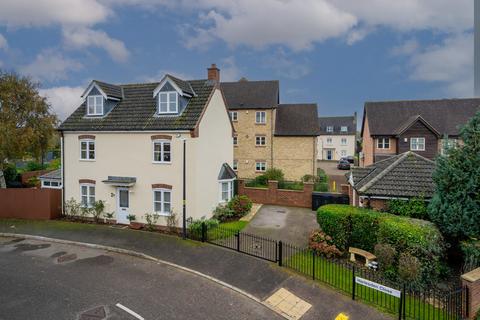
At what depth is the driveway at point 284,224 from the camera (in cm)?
1678

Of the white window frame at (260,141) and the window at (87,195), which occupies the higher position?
the white window frame at (260,141)

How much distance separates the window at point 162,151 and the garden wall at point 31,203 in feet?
25.8

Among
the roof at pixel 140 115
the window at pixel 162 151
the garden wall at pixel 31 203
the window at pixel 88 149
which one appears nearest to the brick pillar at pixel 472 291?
the roof at pixel 140 115

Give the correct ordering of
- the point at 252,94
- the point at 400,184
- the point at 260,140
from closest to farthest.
A: the point at 400,184 < the point at 260,140 < the point at 252,94

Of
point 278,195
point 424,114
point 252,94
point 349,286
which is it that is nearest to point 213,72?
point 278,195

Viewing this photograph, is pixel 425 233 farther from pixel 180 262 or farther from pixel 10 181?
pixel 10 181

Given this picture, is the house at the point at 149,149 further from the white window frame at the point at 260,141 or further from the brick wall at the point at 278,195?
the white window frame at the point at 260,141

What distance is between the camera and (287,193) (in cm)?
2458

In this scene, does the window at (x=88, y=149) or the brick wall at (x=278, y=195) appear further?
the brick wall at (x=278, y=195)

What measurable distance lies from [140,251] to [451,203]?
45.2 ft

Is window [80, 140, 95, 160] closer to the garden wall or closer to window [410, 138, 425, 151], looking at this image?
the garden wall

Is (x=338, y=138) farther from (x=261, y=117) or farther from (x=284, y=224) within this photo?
(x=284, y=224)

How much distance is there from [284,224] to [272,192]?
5.96 meters

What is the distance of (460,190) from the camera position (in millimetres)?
12305
